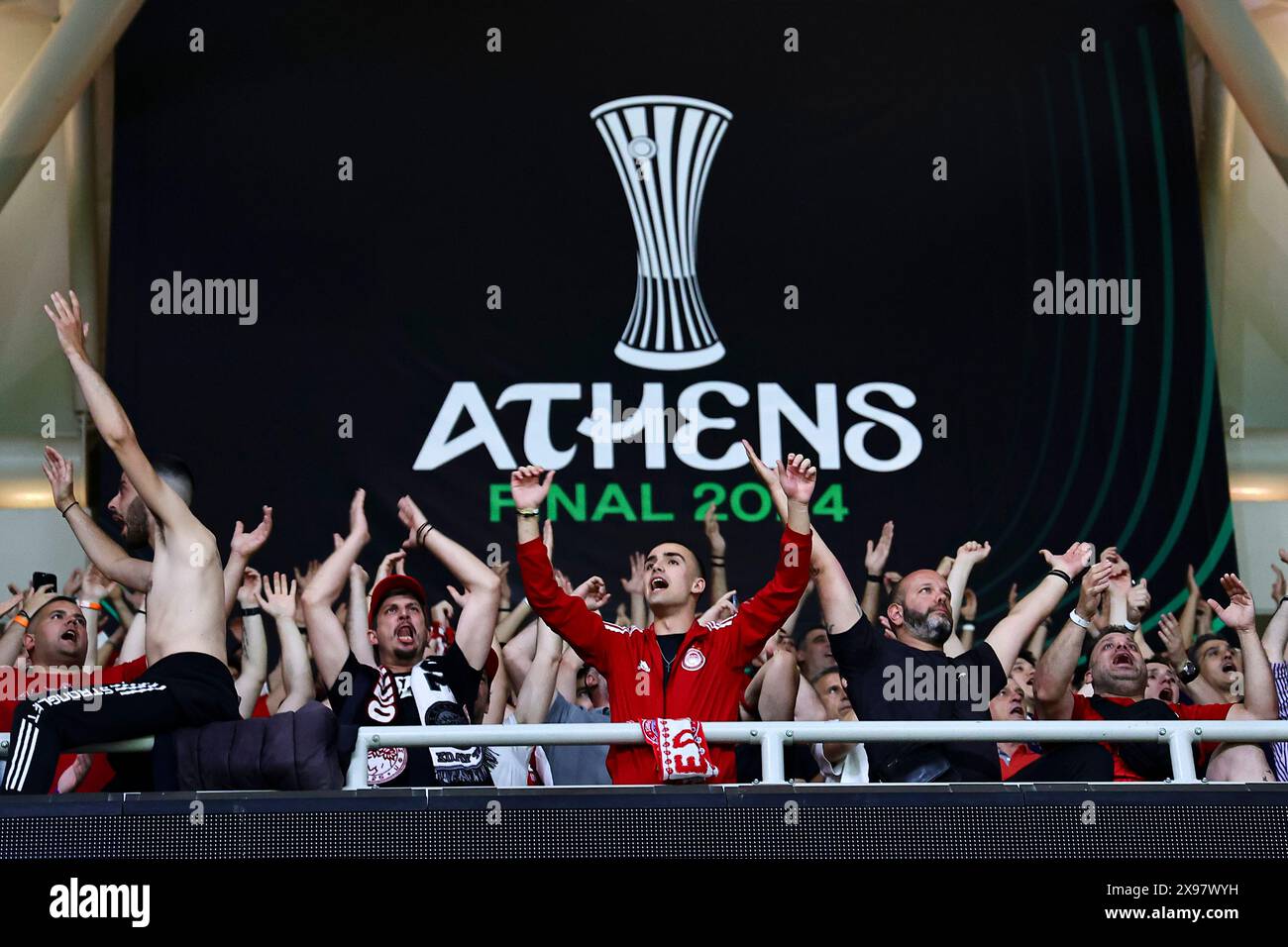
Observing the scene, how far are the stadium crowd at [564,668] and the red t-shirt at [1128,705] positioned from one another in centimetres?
1

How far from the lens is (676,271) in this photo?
906 centimetres

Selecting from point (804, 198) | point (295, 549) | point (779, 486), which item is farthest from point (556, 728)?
point (804, 198)

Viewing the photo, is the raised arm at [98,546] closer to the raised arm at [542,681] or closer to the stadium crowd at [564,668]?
the stadium crowd at [564,668]

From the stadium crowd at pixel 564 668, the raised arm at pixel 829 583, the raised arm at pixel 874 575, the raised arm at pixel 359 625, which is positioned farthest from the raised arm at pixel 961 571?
the raised arm at pixel 359 625

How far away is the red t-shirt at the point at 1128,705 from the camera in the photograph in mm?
4941

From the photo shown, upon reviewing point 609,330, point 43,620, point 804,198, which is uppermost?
point 804,198

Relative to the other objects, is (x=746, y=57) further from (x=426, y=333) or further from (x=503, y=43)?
(x=426, y=333)

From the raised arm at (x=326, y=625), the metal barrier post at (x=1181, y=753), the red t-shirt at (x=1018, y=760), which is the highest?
the raised arm at (x=326, y=625)

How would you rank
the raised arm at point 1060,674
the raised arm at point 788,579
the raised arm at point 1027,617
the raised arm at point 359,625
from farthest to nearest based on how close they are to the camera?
the raised arm at point 359,625
the raised arm at point 1060,674
the raised arm at point 1027,617
the raised arm at point 788,579

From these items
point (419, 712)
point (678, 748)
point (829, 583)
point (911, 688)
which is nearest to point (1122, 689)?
point (911, 688)

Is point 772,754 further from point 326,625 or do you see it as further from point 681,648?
point 326,625

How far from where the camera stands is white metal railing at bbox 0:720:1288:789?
4215 millimetres

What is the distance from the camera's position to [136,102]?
9.05 m

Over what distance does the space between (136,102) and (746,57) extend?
3.24 m
